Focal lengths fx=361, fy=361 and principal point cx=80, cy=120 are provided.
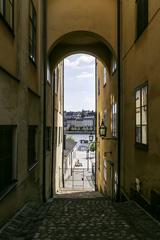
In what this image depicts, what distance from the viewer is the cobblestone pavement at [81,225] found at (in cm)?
664

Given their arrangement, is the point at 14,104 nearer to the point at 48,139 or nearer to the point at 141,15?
the point at 141,15

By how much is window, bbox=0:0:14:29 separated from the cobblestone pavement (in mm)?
4087

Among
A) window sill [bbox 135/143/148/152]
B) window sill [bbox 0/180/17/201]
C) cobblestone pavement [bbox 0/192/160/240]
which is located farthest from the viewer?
window sill [bbox 135/143/148/152]

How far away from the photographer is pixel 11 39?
25.2ft

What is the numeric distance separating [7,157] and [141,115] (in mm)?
3903

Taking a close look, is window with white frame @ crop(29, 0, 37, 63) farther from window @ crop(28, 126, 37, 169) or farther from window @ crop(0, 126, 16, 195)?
window @ crop(0, 126, 16, 195)

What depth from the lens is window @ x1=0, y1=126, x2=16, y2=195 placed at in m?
7.13

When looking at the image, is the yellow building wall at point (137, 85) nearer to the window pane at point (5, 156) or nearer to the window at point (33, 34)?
the window at point (33, 34)

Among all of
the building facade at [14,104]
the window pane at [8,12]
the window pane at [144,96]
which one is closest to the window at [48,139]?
the building facade at [14,104]

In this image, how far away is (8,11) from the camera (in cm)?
748

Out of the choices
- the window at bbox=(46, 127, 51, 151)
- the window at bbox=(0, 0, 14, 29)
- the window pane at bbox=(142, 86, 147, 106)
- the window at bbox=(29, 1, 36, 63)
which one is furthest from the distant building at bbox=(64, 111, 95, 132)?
the window at bbox=(0, 0, 14, 29)

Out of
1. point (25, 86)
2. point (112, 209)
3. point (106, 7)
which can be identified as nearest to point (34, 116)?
point (25, 86)

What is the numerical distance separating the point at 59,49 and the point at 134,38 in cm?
688

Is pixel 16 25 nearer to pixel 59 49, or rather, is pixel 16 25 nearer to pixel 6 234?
pixel 6 234
